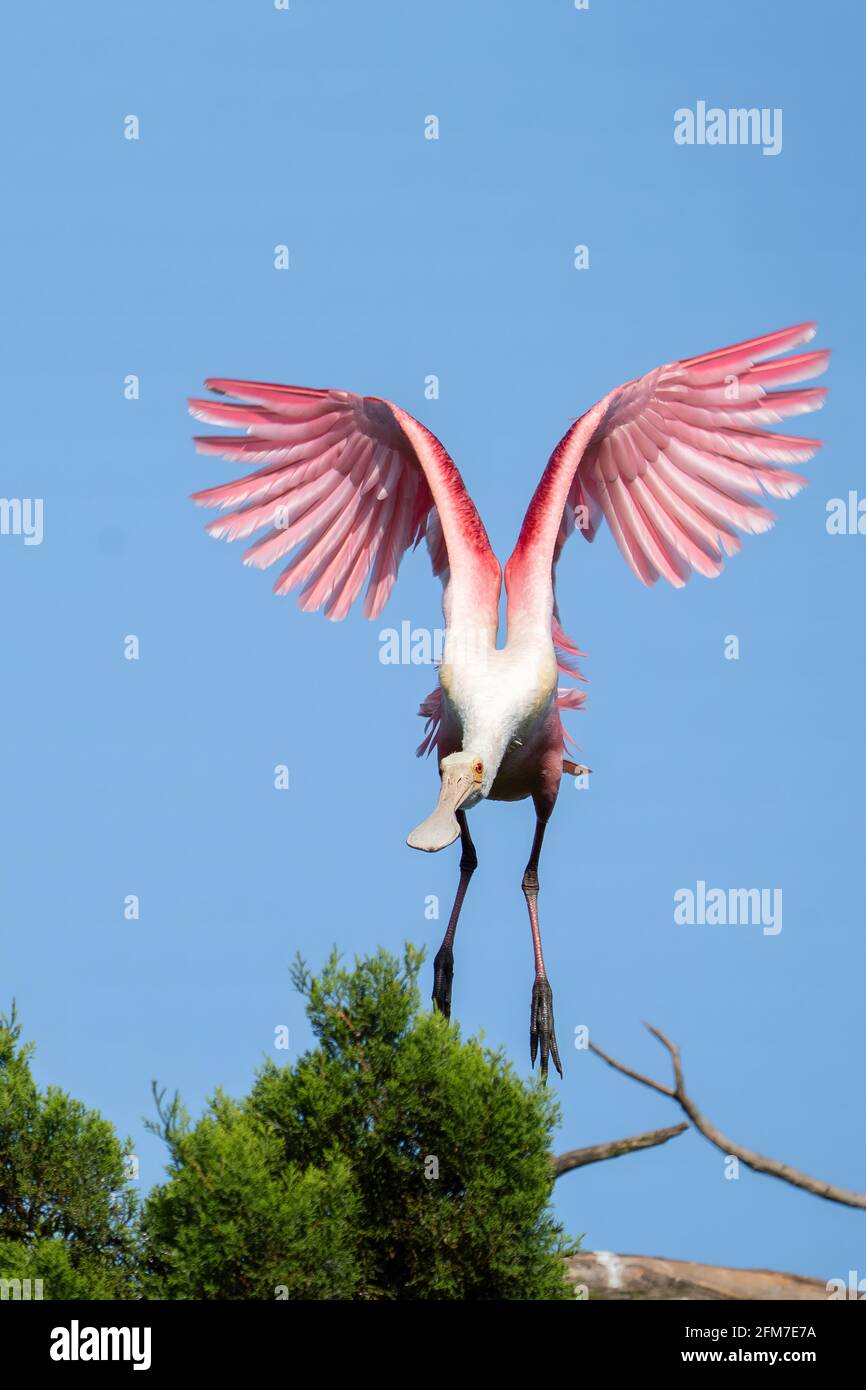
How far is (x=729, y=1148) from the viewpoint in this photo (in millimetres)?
12586

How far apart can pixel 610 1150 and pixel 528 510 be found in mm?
4092

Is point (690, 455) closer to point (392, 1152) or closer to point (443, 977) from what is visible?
point (443, 977)

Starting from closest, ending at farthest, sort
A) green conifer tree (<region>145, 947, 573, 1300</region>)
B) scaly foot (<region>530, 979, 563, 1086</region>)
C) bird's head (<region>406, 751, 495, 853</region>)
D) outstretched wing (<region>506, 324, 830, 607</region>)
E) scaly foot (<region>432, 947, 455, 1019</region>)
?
1. bird's head (<region>406, 751, 495, 853</region>)
2. green conifer tree (<region>145, 947, 573, 1300</region>)
3. scaly foot (<region>530, 979, 563, 1086</region>)
4. scaly foot (<region>432, 947, 455, 1019</region>)
5. outstretched wing (<region>506, 324, 830, 607</region>)

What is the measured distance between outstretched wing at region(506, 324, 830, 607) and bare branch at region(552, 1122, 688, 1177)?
11.6ft

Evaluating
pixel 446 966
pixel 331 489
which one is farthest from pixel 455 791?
pixel 331 489

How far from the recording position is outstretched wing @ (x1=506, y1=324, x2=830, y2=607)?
13023 mm

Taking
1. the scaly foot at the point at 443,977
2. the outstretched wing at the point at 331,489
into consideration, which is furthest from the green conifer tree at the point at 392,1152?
the outstretched wing at the point at 331,489

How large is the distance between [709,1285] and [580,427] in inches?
222

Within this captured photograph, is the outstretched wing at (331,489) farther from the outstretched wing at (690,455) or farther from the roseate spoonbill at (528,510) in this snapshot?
the outstretched wing at (690,455)

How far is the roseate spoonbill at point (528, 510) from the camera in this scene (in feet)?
39.6

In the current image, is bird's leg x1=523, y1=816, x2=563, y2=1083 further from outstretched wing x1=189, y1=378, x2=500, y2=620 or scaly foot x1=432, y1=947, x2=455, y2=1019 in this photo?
outstretched wing x1=189, y1=378, x2=500, y2=620

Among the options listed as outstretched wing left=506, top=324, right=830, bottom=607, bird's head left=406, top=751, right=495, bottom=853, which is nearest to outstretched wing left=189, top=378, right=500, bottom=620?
outstretched wing left=506, top=324, right=830, bottom=607
